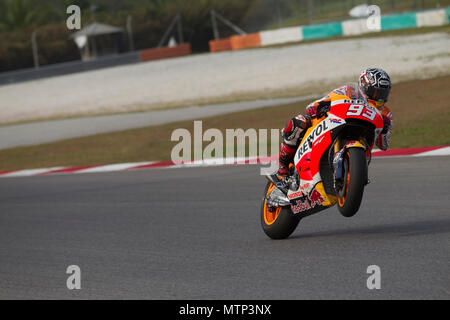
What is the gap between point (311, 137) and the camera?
6.27m

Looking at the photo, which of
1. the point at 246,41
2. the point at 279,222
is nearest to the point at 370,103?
the point at 279,222

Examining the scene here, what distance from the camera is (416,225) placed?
6578mm

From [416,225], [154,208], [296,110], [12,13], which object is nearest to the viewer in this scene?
[416,225]

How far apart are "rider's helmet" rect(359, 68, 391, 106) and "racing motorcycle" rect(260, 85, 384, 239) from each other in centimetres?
8

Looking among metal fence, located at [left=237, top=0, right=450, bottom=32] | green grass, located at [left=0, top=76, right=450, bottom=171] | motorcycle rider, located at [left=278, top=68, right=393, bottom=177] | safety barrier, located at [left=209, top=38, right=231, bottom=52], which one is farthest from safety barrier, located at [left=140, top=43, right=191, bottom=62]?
motorcycle rider, located at [left=278, top=68, right=393, bottom=177]

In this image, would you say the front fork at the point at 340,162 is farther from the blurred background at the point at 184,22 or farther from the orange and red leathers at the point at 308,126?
the blurred background at the point at 184,22

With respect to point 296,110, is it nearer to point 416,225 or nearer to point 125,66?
point 416,225

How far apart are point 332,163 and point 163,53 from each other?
124 ft

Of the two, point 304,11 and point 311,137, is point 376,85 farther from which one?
point 304,11

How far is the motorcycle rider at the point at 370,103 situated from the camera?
6098mm

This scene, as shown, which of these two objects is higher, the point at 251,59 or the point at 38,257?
the point at 251,59

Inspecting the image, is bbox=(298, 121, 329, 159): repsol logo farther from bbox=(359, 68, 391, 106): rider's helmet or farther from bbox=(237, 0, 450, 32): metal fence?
bbox=(237, 0, 450, 32): metal fence

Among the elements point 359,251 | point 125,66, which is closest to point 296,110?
point 359,251
